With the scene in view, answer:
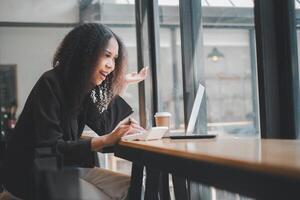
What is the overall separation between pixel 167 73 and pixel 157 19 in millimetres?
412

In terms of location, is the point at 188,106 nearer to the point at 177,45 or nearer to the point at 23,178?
the point at 177,45

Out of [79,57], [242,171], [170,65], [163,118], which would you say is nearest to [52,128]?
[79,57]

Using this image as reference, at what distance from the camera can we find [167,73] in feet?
9.07

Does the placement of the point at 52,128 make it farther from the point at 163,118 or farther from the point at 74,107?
the point at 163,118

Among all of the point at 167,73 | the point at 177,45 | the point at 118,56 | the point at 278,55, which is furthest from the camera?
the point at 167,73

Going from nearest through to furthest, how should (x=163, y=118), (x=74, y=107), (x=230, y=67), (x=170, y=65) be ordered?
(x=74, y=107), (x=163, y=118), (x=230, y=67), (x=170, y=65)

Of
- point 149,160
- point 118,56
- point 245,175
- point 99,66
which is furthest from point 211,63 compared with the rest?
point 245,175

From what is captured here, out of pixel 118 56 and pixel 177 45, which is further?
pixel 177 45

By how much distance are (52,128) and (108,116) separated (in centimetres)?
63

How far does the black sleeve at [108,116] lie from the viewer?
6.30 ft

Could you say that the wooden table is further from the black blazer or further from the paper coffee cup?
the paper coffee cup

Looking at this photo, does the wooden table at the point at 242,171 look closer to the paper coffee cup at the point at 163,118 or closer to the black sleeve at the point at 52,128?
the black sleeve at the point at 52,128

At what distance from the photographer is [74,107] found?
161 centimetres

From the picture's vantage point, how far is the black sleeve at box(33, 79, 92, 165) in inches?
55.0
